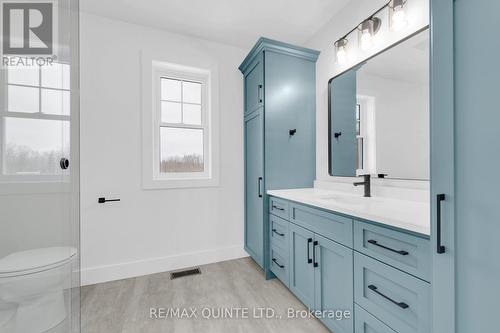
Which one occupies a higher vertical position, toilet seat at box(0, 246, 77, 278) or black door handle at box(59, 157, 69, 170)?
black door handle at box(59, 157, 69, 170)

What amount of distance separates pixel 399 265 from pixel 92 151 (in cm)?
259

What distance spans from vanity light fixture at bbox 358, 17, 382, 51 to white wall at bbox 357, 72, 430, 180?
23cm

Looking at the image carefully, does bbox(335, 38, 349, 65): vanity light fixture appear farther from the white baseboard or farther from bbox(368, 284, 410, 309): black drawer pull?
the white baseboard

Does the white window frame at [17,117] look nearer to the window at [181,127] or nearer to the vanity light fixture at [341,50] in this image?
the window at [181,127]

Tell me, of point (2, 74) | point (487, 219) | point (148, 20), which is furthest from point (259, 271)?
point (148, 20)

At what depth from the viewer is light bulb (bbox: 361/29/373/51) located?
1788 mm

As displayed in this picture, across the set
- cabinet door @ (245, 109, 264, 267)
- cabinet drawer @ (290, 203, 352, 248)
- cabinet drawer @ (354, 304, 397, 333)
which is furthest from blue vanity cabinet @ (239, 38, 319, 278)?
cabinet drawer @ (354, 304, 397, 333)

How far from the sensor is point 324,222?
4.79ft

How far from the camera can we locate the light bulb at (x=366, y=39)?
1788 millimetres

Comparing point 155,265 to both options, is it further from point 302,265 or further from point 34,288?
point 302,265

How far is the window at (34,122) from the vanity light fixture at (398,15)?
2.08m

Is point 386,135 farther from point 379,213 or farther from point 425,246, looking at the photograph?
point 425,246

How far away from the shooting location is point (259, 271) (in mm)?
2406

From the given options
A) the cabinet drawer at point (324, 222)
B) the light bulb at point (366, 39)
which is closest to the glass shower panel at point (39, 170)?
the cabinet drawer at point (324, 222)
